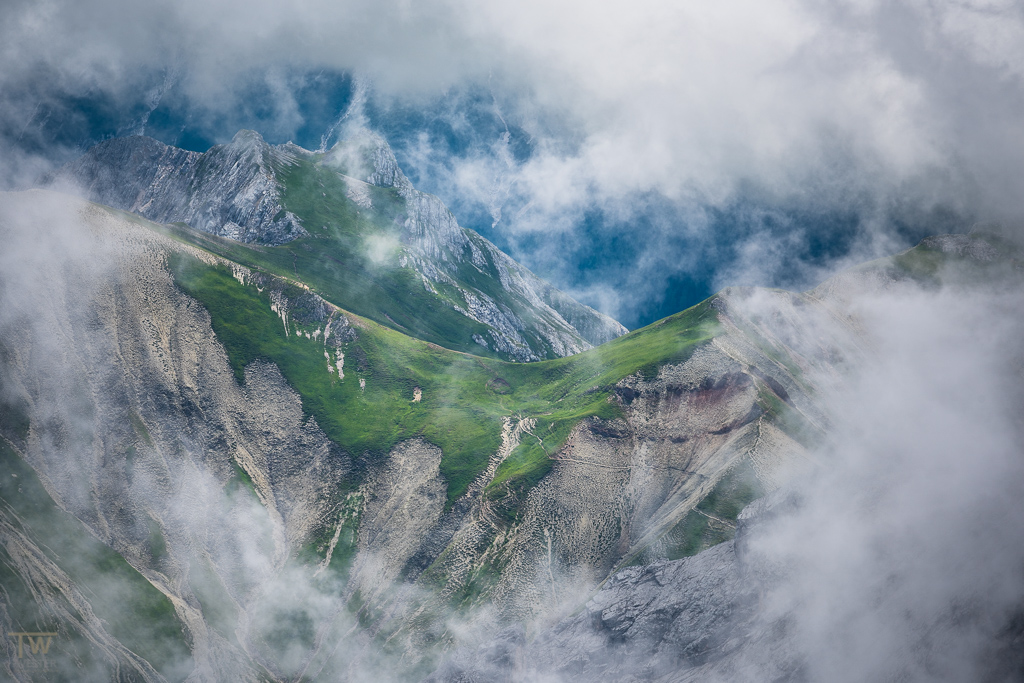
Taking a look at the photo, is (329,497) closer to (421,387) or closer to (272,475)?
(272,475)

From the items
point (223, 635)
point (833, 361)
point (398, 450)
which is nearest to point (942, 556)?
point (833, 361)

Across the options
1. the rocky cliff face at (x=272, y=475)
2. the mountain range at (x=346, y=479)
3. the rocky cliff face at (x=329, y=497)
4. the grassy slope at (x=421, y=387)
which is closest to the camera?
the rocky cliff face at (x=329, y=497)

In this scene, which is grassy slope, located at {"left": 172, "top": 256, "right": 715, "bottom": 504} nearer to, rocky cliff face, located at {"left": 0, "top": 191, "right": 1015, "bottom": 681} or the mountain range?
the mountain range

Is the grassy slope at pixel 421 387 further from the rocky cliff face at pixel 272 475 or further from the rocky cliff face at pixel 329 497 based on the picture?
the rocky cliff face at pixel 272 475

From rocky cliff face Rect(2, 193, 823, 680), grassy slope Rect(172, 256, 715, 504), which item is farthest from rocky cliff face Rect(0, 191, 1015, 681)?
grassy slope Rect(172, 256, 715, 504)

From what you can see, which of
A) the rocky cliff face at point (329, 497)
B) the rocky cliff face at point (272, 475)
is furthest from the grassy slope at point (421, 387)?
the rocky cliff face at point (272, 475)

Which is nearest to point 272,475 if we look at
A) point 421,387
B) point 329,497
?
point 329,497

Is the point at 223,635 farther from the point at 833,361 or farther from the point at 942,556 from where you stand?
the point at 833,361

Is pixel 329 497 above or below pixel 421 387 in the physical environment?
below
